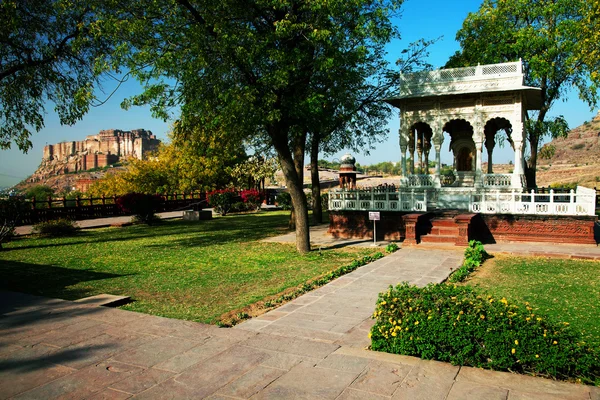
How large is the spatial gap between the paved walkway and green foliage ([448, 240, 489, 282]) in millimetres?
3322

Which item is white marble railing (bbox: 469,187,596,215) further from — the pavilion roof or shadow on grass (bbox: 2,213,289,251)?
shadow on grass (bbox: 2,213,289,251)

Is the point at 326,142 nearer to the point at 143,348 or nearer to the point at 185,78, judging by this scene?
Result: the point at 185,78

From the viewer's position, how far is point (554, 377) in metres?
4.07

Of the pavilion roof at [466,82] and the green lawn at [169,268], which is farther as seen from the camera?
the pavilion roof at [466,82]

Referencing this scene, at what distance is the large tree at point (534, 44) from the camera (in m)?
20.0

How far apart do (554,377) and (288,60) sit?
9630 mm

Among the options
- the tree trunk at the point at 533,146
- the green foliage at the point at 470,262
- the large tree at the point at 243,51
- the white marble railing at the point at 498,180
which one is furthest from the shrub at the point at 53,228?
the tree trunk at the point at 533,146

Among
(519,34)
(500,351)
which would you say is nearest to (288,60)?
(500,351)

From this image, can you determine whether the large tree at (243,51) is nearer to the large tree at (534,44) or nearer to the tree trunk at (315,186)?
the tree trunk at (315,186)

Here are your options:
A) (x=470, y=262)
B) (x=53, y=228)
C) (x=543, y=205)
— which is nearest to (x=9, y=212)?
(x=53, y=228)

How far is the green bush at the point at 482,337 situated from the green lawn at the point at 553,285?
156 cm

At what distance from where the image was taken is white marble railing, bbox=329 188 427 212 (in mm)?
15289

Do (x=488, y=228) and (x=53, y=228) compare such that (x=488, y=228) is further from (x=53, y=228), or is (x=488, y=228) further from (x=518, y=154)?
(x=53, y=228)

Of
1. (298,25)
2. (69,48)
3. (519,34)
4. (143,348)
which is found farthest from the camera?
(519,34)
